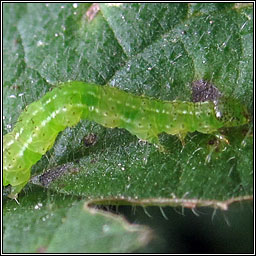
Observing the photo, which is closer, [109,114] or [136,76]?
[109,114]

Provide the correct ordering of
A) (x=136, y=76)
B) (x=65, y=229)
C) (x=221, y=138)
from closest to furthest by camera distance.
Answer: (x=65, y=229), (x=221, y=138), (x=136, y=76)

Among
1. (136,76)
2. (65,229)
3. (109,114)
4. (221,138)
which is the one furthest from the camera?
(136,76)

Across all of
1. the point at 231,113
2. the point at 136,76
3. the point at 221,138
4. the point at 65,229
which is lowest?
the point at 65,229

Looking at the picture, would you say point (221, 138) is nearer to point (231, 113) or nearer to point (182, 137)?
point (231, 113)

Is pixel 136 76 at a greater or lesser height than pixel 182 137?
greater

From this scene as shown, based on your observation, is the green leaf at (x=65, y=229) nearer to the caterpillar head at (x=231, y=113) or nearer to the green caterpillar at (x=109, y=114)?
the green caterpillar at (x=109, y=114)

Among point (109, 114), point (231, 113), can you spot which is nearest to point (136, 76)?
point (109, 114)

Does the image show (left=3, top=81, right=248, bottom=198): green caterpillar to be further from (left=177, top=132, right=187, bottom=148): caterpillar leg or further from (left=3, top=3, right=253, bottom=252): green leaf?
(left=3, top=3, right=253, bottom=252): green leaf
